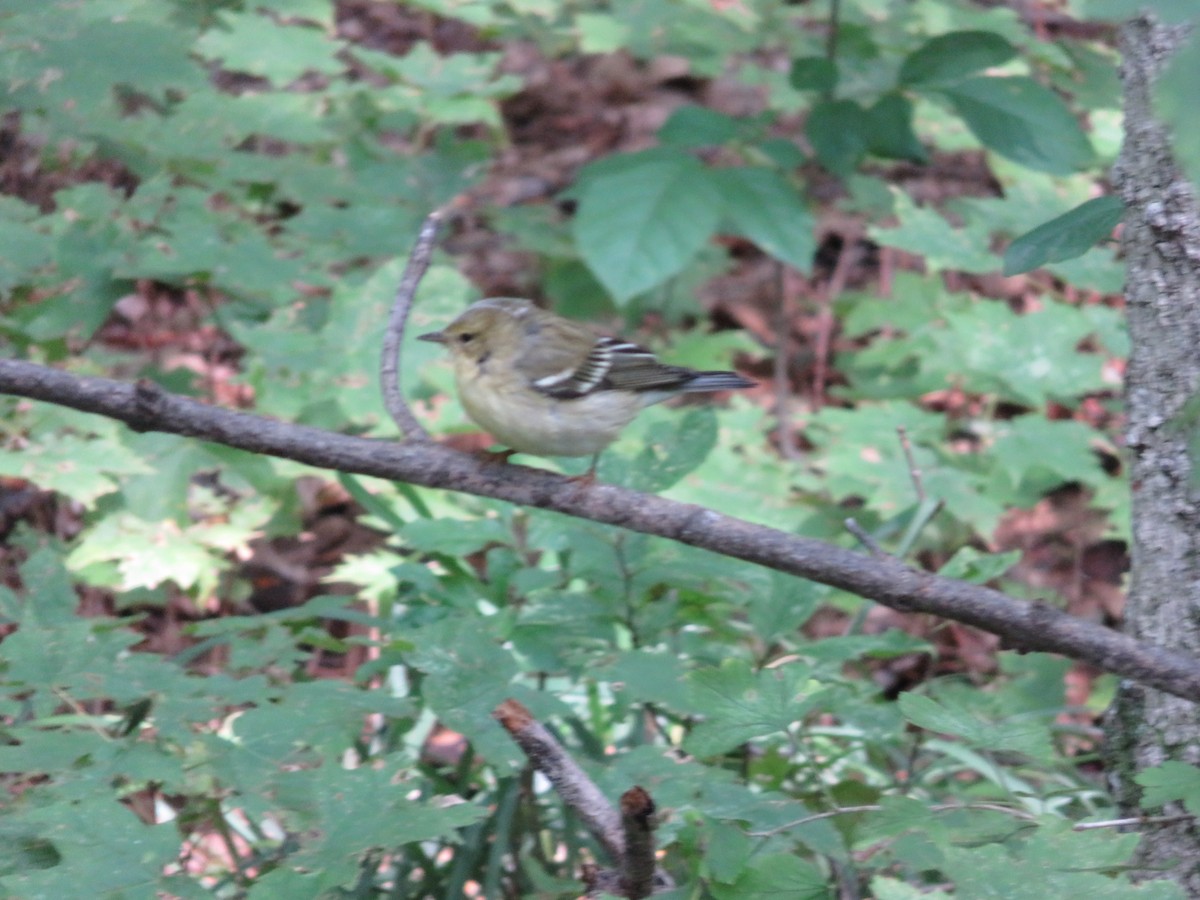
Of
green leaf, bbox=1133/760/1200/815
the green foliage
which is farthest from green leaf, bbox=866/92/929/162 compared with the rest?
green leaf, bbox=1133/760/1200/815

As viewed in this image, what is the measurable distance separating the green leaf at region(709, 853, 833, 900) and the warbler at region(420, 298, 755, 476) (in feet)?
3.50

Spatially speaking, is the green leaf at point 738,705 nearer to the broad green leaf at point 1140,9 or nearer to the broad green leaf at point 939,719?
the broad green leaf at point 939,719

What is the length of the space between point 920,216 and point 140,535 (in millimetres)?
3118

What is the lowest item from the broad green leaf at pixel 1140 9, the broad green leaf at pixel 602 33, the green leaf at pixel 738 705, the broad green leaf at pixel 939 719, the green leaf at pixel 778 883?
the green leaf at pixel 778 883

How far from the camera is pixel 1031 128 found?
13.8 ft

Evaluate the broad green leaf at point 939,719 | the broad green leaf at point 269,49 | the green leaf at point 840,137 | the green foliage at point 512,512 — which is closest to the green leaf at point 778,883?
the green foliage at point 512,512

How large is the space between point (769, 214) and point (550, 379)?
185 cm

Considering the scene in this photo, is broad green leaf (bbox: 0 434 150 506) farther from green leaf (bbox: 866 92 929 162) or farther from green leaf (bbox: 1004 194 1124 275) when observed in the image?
green leaf (bbox: 866 92 929 162)

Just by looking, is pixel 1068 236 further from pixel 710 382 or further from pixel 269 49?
pixel 269 49

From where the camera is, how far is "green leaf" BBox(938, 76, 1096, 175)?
165 inches

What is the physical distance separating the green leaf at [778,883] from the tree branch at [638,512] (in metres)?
0.47

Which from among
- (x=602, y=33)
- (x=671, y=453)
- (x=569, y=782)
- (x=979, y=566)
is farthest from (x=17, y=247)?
(x=602, y=33)

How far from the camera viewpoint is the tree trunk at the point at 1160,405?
→ 6.82 feet

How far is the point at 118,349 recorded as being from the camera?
224 inches
